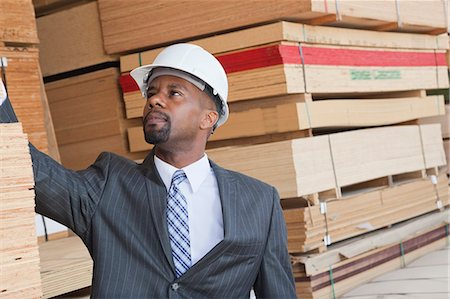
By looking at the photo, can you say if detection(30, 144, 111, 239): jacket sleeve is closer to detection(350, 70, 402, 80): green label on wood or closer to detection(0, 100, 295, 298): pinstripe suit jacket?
detection(0, 100, 295, 298): pinstripe suit jacket

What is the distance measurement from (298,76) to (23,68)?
1.47 m

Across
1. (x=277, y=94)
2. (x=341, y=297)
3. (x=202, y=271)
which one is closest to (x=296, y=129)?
(x=277, y=94)

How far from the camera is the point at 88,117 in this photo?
17.9 feet

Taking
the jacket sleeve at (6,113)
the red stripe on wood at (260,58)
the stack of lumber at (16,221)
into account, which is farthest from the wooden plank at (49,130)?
the stack of lumber at (16,221)

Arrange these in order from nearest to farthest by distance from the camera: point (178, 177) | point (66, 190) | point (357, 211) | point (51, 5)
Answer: point (66, 190) < point (178, 177) < point (357, 211) < point (51, 5)

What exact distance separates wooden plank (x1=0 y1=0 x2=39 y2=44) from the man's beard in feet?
5.20

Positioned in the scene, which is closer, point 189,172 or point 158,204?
point 158,204

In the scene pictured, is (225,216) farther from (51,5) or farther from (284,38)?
(51,5)

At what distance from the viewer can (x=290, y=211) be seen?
4.75m

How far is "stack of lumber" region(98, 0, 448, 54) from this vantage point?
15.4ft

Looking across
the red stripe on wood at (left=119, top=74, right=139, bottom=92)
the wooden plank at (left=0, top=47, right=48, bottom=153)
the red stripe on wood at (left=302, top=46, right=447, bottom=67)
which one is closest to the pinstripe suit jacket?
the wooden plank at (left=0, top=47, right=48, bottom=153)

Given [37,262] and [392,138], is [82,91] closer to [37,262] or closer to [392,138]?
[392,138]

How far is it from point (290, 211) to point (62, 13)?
200 centimetres

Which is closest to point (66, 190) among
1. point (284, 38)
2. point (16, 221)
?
point (16, 221)
